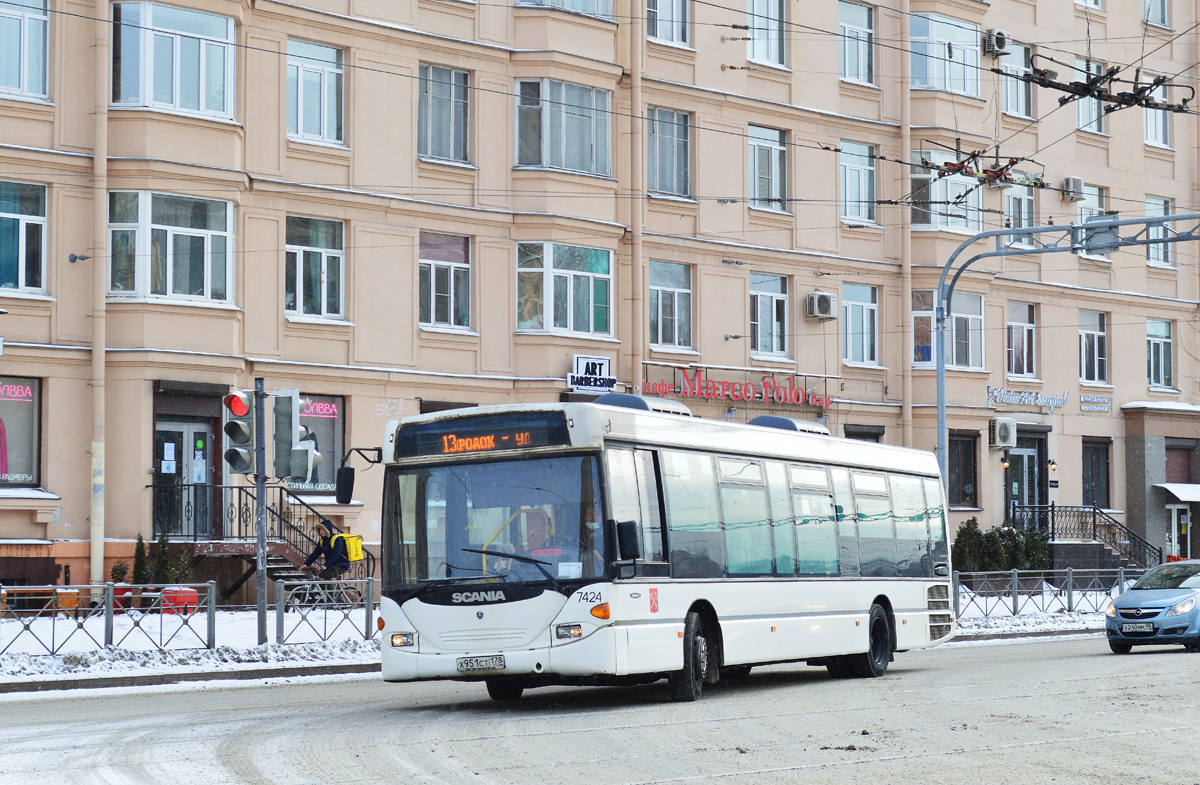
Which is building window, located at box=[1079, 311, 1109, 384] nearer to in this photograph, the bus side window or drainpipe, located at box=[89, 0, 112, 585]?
the bus side window

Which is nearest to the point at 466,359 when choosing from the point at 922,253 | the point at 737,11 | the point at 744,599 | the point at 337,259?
the point at 337,259

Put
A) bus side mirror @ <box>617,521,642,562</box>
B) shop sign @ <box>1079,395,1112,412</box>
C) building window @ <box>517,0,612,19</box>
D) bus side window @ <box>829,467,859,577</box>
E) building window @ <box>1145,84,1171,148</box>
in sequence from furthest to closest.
A: building window @ <box>1145,84,1171,148</box> → shop sign @ <box>1079,395,1112,412</box> → building window @ <box>517,0,612,19</box> → bus side window @ <box>829,467,859,577</box> → bus side mirror @ <box>617,521,642,562</box>

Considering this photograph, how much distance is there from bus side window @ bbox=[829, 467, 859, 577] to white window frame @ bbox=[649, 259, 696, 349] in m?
15.5

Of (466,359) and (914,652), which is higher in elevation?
(466,359)

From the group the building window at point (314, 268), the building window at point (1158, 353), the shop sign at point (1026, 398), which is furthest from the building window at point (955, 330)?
the building window at point (314, 268)

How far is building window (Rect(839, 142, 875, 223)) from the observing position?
38438 millimetres

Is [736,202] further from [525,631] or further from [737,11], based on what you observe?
[525,631]

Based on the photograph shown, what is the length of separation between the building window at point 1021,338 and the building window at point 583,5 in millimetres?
14418

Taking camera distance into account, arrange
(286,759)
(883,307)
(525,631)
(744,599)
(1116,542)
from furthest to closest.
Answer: (1116,542) < (883,307) < (744,599) < (525,631) < (286,759)

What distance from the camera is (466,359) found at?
31.8 meters

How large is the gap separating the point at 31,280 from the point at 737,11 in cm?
1657

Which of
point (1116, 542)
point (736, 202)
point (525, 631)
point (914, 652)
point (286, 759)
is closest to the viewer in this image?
point (286, 759)

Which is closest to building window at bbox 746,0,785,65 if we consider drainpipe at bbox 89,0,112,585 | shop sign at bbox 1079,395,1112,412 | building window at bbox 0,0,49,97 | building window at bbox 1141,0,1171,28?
shop sign at bbox 1079,395,1112,412

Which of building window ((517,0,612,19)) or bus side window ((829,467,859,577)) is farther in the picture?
building window ((517,0,612,19))
